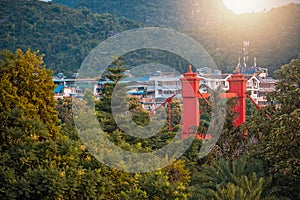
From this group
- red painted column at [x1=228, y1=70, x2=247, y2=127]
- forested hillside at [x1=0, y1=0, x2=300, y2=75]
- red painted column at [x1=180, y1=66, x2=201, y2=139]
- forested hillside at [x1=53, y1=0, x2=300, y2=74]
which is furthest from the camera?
forested hillside at [x1=0, y1=0, x2=300, y2=75]

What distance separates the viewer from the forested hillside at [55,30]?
71.8 meters

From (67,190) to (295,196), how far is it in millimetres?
4780

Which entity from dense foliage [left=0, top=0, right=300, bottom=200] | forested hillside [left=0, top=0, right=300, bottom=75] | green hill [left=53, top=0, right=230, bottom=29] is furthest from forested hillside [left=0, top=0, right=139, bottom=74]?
dense foliage [left=0, top=0, right=300, bottom=200]

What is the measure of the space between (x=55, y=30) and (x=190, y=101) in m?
68.1

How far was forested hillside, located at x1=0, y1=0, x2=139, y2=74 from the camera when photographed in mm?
71812

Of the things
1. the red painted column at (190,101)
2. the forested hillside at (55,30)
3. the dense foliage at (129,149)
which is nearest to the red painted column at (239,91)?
the dense foliage at (129,149)

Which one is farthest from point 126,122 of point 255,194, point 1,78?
point 255,194

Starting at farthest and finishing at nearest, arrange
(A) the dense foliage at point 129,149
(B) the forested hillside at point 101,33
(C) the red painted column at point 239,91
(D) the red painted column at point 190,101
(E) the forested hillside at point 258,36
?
(B) the forested hillside at point 101,33 < (E) the forested hillside at point 258,36 < (C) the red painted column at point 239,91 < (D) the red painted column at point 190,101 < (A) the dense foliage at point 129,149

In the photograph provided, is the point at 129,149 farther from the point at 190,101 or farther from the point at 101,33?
the point at 101,33

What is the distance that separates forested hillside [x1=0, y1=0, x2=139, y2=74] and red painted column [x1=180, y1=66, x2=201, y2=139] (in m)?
51.8

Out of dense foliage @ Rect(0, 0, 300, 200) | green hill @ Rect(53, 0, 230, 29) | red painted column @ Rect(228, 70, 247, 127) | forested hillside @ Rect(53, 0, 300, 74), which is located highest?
green hill @ Rect(53, 0, 230, 29)

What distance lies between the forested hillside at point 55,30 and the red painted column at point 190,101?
51792 mm

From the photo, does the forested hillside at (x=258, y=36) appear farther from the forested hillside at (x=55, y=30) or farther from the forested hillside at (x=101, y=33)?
the forested hillside at (x=55, y=30)

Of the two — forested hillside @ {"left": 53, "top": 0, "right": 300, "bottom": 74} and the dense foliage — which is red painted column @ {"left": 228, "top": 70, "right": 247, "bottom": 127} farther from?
forested hillside @ {"left": 53, "top": 0, "right": 300, "bottom": 74}
